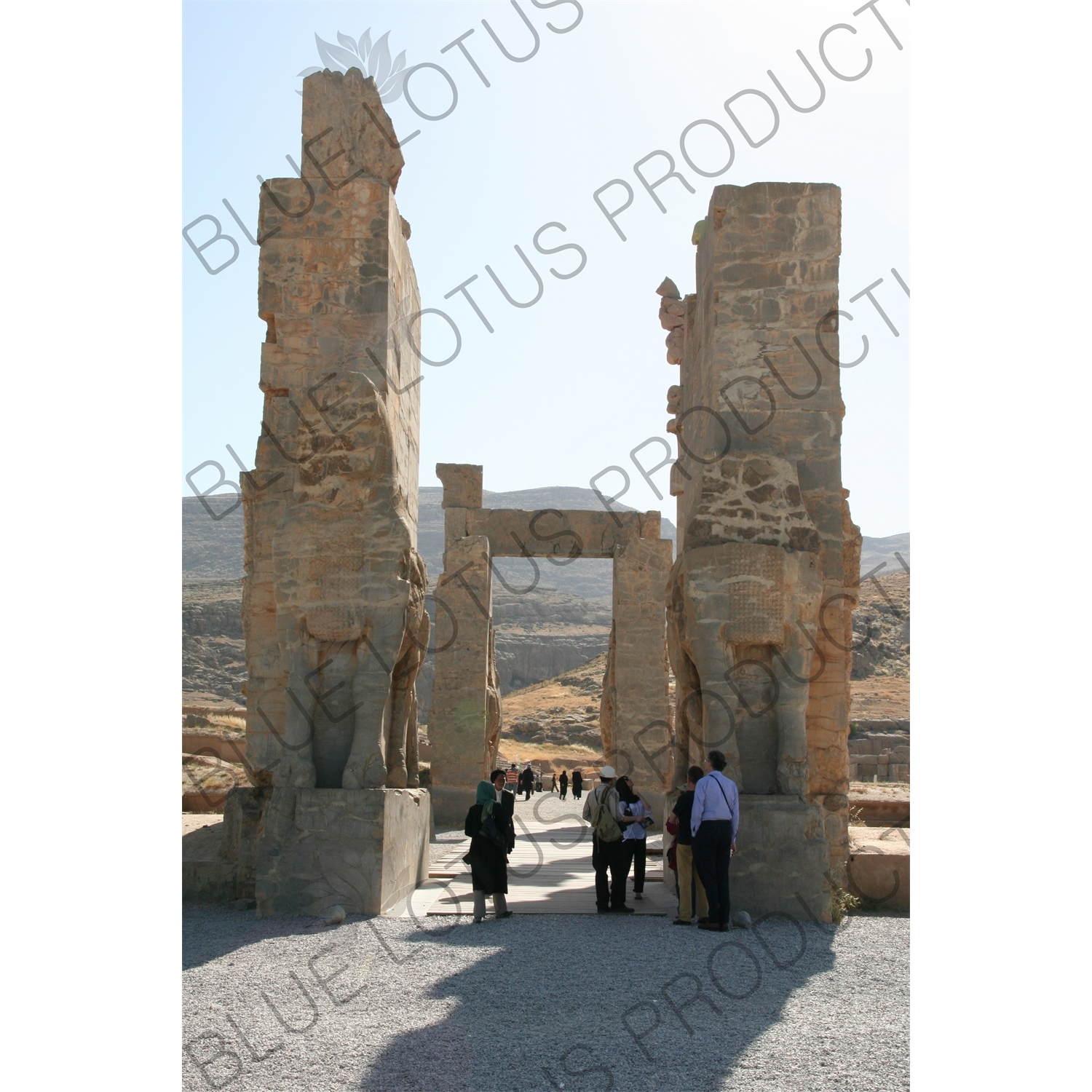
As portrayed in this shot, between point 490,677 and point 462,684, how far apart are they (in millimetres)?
926

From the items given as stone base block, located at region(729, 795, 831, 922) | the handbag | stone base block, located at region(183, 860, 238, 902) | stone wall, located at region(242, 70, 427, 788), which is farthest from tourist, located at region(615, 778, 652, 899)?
stone base block, located at region(183, 860, 238, 902)

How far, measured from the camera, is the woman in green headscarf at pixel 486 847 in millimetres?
5867

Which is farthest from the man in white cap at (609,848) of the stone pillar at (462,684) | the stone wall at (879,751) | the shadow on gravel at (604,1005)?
the stone wall at (879,751)

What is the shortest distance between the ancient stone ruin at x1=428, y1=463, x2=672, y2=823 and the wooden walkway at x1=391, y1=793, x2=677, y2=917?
108cm

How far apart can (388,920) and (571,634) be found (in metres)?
43.3

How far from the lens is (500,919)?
5973 mm

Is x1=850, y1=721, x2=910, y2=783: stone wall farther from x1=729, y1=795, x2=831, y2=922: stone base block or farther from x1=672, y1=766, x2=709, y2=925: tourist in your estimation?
x1=672, y1=766, x2=709, y2=925: tourist

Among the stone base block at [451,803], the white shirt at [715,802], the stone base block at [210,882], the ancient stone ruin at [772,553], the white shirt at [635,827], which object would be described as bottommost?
the stone base block at [451,803]

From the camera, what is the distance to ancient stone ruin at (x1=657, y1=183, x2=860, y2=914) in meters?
5.96

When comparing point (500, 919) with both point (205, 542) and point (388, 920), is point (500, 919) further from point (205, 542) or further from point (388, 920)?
point (205, 542)

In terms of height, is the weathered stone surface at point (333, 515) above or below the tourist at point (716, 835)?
above

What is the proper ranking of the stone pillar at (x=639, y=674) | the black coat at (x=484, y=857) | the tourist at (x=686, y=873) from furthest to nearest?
the stone pillar at (x=639, y=674), the black coat at (x=484, y=857), the tourist at (x=686, y=873)

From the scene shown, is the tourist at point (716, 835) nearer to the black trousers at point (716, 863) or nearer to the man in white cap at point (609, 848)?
the black trousers at point (716, 863)

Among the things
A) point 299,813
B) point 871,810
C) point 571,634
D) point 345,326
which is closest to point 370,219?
point 345,326
